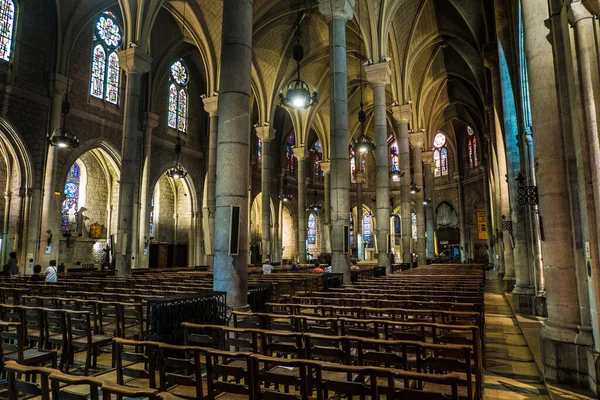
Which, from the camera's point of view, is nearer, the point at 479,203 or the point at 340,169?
the point at 340,169

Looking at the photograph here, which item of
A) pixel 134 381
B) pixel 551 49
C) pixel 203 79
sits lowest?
pixel 134 381

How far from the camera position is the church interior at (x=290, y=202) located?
3920 millimetres

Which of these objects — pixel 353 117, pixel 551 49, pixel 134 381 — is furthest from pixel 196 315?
pixel 353 117

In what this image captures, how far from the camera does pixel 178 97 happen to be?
24938mm

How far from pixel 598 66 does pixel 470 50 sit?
2195 centimetres

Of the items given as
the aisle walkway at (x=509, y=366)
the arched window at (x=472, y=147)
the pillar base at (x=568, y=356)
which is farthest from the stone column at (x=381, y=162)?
the arched window at (x=472, y=147)

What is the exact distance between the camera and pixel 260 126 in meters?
24.3

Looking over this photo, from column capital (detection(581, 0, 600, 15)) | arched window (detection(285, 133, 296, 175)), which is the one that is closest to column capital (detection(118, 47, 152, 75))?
column capital (detection(581, 0, 600, 15))

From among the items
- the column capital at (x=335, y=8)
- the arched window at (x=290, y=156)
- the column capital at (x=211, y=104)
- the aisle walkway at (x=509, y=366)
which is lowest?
the aisle walkway at (x=509, y=366)

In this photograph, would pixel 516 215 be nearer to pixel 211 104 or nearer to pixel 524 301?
pixel 524 301

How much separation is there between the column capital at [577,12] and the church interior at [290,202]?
0.04 meters

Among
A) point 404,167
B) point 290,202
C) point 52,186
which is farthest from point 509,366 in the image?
point 290,202

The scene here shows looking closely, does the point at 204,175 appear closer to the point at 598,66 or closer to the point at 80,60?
the point at 80,60

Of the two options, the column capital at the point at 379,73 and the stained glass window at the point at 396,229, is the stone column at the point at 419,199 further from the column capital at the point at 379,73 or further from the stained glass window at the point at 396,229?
the stained glass window at the point at 396,229
